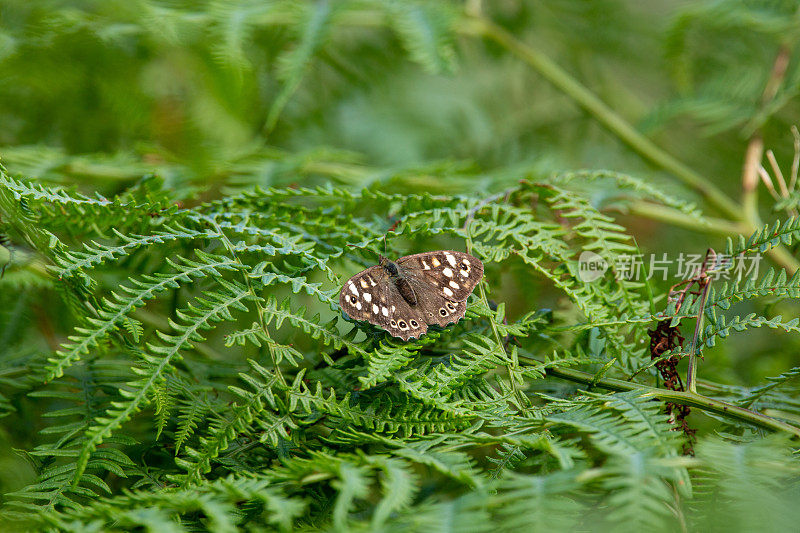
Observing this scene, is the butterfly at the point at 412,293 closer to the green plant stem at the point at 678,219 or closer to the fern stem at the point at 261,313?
the fern stem at the point at 261,313

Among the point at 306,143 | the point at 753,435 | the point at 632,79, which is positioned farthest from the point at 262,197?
the point at 632,79

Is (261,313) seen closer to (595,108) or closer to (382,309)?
(382,309)

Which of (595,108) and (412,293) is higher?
(595,108)

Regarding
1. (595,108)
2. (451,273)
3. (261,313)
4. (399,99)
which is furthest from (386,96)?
(261,313)

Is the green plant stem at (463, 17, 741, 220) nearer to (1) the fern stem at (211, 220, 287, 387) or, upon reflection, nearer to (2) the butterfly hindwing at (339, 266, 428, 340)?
(2) the butterfly hindwing at (339, 266, 428, 340)

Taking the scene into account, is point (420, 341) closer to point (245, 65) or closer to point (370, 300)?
point (370, 300)

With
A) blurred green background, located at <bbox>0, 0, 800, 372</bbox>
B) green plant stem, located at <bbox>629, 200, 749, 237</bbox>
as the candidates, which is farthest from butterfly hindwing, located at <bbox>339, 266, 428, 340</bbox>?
green plant stem, located at <bbox>629, 200, 749, 237</bbox>
